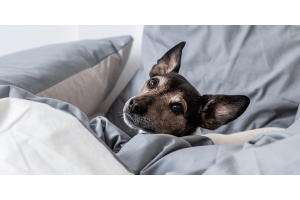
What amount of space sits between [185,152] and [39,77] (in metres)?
0.80

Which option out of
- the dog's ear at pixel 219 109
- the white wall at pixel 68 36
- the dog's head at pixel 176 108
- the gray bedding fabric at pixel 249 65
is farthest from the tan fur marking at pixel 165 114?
the white wall at pixel 68 36

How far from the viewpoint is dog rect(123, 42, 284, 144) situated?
106cm

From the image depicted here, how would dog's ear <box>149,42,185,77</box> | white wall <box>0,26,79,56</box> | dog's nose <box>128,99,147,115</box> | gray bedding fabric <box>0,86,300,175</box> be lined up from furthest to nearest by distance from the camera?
white wall <box>0,26,79,56</box>, dog's ear <box>149,42,185,77</box>, dog's nose <box>128,99,147,115</box>, gray bedding fabric <box>0,86,300,175</box>

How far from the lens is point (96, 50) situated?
1616 millimetres

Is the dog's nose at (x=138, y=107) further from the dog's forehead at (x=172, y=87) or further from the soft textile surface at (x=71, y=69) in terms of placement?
the soft textile surface at (x=71, y=69)

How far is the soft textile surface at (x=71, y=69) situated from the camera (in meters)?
1.15

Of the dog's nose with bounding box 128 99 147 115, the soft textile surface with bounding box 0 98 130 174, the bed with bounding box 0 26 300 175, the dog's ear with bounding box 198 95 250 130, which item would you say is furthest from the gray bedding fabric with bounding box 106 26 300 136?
the soft textile surface with bounding box 0 98 130 174

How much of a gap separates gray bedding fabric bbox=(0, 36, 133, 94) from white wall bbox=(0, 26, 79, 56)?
20.9 inches

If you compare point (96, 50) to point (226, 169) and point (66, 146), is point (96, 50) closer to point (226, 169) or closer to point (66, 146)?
point (66, 146)

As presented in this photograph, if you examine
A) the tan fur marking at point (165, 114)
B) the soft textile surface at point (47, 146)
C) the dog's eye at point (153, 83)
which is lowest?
the tan fur marking at point (165, 114)

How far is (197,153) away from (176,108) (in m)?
0.45

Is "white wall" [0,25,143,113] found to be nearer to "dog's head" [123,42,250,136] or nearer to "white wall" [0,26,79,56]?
"white wall" [0,26,79,56]

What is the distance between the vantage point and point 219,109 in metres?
1.18

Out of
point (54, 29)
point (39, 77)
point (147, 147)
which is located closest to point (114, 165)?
point (147, 147)
